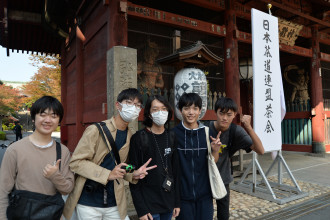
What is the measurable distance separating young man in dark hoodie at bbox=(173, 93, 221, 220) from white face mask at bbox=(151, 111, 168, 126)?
10.1 inches

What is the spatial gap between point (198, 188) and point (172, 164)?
1.21 feet

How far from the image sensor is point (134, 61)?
167 inches

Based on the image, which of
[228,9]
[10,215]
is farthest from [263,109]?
[10,215]

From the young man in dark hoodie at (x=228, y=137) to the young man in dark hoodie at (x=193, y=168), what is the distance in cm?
44

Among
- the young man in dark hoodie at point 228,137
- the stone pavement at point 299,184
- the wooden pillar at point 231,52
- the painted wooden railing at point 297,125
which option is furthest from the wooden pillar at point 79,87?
the painted wooden railing at point 297,125

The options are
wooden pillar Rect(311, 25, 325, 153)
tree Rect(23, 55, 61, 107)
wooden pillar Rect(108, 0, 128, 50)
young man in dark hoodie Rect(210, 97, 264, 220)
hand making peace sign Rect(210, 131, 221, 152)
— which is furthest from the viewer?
tree Rect(23, 55, 61, 107)

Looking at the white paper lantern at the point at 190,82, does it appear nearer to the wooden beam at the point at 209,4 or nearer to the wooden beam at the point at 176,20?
the wooden beam at the point at 176,20

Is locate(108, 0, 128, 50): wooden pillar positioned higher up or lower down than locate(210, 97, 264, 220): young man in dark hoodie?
higher up

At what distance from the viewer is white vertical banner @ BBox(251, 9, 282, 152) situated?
443 centimetres

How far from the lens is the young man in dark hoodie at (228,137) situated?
2504 mm

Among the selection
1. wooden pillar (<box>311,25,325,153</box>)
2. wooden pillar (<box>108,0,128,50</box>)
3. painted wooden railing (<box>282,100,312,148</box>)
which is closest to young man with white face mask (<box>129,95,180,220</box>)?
wooden pillar (<box>108,0,128,50</box>)

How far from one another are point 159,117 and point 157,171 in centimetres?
47

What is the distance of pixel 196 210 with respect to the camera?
2.19 meters

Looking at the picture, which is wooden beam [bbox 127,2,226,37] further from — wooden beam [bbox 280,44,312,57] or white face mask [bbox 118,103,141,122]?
white face mask [bbox 118,103,141,122]
